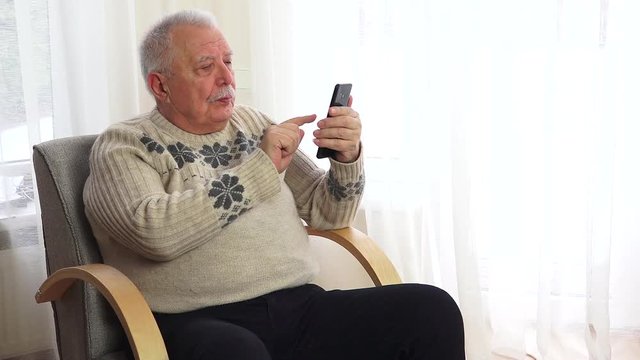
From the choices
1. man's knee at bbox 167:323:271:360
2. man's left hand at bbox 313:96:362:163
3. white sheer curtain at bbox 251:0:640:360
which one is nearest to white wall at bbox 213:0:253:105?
white sheer curtain at bbox 251:0:640:360

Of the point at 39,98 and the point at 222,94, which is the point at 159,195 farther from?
the point at 39,98

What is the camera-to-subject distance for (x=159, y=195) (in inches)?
74.7

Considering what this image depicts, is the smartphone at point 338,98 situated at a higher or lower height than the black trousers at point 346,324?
higher

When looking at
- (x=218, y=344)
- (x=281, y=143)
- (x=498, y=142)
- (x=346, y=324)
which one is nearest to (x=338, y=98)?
(x=281, y=143)

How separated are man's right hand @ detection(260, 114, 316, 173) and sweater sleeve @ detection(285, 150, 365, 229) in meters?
0.13

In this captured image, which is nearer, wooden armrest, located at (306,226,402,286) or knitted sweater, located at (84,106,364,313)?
knitted sweater, located at (84,106,364,313)

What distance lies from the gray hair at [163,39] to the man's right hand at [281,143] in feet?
1.02

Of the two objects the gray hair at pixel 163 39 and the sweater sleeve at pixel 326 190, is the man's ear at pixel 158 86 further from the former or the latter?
the sweater sleeve at pixel 326 190

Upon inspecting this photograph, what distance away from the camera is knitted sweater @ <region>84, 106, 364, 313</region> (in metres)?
1.87

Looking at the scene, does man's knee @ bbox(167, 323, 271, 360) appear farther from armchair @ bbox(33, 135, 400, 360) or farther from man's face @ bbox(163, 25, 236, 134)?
man's face @ bbox(163, 25, 236, 134)

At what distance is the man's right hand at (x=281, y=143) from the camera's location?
6.59ft

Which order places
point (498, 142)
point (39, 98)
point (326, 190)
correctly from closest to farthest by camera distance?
point (326, 190) < point (39, 98) < point (498, 142)

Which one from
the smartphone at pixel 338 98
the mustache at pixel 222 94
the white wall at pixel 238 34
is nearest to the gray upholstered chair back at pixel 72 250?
the mustache at pixel 222 94

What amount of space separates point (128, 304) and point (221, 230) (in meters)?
0.29
